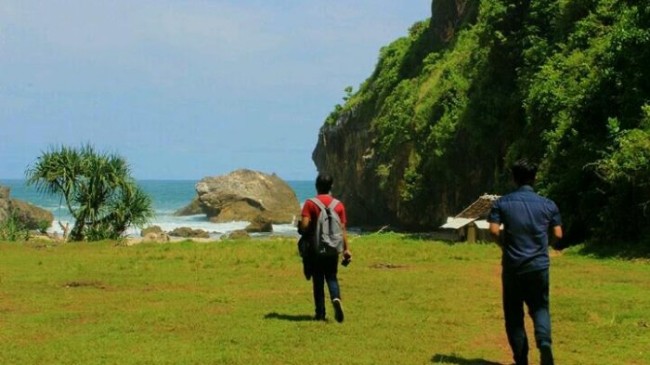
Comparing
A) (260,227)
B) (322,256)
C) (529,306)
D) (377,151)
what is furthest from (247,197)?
(529,306)

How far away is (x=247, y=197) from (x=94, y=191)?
42235 millimetres

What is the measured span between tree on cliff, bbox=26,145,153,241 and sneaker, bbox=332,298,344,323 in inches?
1050

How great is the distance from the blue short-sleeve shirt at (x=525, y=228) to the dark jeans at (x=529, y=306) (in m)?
0.11

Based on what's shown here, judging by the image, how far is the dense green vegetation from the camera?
26355 millimetres

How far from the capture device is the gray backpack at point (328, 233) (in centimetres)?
1088

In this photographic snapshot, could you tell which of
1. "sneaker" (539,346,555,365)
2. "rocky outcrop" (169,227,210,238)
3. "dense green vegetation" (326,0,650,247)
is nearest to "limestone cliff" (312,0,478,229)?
"dense green vegetation" (326,0,650,247)

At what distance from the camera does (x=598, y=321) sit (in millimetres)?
11797

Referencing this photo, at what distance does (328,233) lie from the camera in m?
10.9

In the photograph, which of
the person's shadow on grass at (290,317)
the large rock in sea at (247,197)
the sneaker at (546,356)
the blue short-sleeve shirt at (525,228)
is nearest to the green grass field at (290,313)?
the person's shadow on grass at (290,317)

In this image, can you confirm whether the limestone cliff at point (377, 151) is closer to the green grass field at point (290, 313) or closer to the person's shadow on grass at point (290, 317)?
the green grass field at point (290, 313)

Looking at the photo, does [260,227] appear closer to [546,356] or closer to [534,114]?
[534,114]

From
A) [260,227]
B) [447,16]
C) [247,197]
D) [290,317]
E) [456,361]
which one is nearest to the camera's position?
[456,361]

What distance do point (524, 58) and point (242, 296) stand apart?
87.3ft

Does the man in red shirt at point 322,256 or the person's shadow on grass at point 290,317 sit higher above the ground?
the man in red shirt at point 322,256
